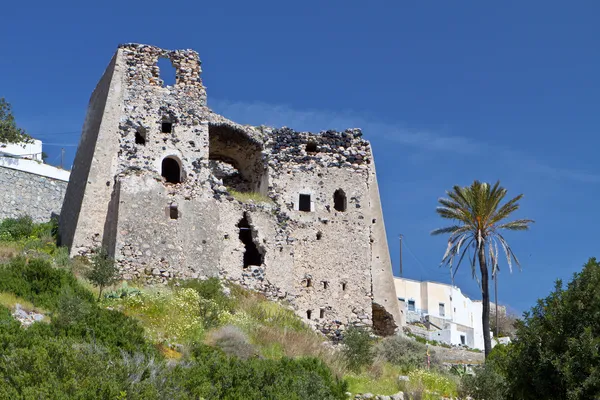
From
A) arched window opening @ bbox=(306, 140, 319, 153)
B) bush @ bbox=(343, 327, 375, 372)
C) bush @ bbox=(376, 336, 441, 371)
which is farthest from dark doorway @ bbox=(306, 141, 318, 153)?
bush @ bbox=(343, 327, 375, 372)

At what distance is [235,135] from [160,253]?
712cm

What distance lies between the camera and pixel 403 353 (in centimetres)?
2673

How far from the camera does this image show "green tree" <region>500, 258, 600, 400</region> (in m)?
16.0

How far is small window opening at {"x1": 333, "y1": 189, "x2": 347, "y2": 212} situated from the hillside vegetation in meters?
5.34

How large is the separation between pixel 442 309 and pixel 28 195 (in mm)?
35455

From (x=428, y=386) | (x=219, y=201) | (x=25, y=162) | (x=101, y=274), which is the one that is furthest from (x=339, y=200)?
(x=25, y=162)

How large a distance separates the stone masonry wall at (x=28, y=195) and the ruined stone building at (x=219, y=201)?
559 centimetres

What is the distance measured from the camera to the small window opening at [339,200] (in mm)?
31750

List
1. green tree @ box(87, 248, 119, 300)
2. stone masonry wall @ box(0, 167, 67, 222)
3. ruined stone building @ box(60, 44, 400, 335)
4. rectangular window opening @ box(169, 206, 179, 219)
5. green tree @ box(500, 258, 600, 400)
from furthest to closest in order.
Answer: stone masonry wall @ box(0, 167, 67, 222)
rectangular window opening @ box(169, 206, 179, 219)
ruined stone building @ box(60, 44, 400, 335)
green tree @ box(87, 248, 119, 300)
green tree @ box(500, 258, 600, 400)

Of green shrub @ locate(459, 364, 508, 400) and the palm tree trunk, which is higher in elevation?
the palm tree trunk

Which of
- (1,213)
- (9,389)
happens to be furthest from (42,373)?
(1,213)

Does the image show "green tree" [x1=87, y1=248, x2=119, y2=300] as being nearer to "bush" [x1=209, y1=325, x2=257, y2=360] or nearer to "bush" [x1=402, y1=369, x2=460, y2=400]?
"bush" [x1=209, y1=325, x2=257, y2=360]

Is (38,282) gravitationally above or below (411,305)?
below

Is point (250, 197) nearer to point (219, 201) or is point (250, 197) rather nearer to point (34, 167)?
point (219, 201)
